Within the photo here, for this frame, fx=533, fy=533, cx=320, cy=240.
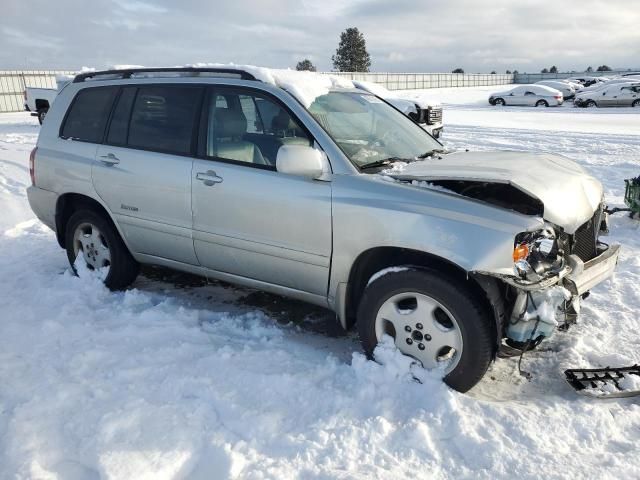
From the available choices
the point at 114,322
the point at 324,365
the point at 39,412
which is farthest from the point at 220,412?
the point at 114,322

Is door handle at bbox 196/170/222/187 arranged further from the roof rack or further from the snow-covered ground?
Result: the snow-covered ground

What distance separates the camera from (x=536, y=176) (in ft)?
10.8

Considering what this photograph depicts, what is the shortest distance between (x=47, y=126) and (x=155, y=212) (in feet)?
5.31

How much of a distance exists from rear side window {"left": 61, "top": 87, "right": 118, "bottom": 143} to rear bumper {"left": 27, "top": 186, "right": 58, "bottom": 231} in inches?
22.1

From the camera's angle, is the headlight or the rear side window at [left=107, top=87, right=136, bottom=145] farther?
the rear side window at [left=107, top=87, right=136, bottom=145]

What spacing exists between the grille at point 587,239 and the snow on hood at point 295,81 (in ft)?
6.61

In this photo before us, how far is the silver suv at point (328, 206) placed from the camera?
3.04m

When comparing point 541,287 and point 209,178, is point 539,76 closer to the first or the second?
point 209,178

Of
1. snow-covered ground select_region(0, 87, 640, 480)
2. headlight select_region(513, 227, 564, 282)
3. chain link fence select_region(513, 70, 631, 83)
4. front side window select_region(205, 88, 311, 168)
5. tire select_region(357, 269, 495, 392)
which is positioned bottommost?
snow-covered ground select_region(0, 87, 640, 480)

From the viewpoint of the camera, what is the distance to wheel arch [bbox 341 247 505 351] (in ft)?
9.89

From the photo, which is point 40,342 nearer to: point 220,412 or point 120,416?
point 120,416

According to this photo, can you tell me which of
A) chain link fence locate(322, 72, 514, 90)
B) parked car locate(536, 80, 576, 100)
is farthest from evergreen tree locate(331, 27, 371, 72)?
parked car locate(536, 80, 576, 100)

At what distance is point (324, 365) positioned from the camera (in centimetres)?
350

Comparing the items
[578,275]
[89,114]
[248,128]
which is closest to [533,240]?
[578,275]
